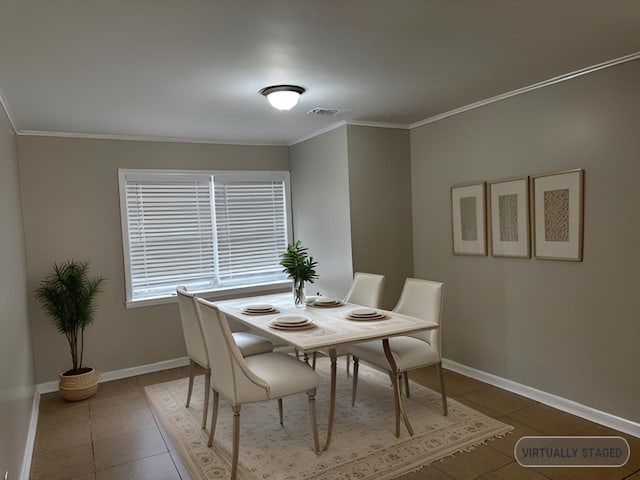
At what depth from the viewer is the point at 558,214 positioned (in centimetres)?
319

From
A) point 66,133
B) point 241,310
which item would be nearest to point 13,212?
point 66,133

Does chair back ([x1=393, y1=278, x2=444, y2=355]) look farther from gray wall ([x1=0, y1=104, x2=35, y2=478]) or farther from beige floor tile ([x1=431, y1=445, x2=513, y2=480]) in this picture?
gray wall ([x1=0, y1=104, x2=35, y2=478])

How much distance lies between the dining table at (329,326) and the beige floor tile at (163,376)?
47.6 inches

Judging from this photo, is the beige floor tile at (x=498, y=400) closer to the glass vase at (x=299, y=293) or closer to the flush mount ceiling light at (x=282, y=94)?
the glass vase at (x=299, y=293)

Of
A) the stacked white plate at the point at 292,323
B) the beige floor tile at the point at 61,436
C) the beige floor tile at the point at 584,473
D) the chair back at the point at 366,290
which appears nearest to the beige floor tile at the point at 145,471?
the beige floor tile at the point at 61,436

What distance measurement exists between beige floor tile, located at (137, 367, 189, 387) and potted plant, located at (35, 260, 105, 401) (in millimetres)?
452

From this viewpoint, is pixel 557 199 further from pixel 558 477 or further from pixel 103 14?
pixel 103 14

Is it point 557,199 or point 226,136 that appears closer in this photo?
point 557,199

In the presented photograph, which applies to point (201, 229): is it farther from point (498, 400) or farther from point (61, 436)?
point (498, 400)

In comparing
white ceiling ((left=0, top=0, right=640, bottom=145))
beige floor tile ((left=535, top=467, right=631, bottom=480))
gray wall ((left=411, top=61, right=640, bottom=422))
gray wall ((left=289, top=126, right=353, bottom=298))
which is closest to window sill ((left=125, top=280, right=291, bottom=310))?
gray wall ((left=289, top=126, right=353, bottom=298))

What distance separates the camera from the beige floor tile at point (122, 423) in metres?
3.22

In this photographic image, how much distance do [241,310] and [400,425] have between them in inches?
56.9

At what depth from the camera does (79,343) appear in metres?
4.22

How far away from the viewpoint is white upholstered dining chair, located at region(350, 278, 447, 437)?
2967 millimetres
